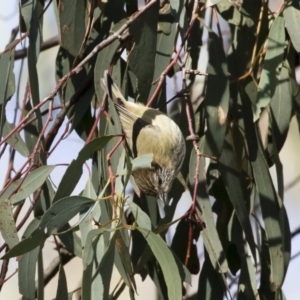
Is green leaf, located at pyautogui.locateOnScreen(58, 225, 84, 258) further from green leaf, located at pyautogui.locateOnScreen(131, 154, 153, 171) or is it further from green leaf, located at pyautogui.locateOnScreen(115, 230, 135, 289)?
green leaf, located at pyautogui.locateOnScreen(131, 154, 153, 171)

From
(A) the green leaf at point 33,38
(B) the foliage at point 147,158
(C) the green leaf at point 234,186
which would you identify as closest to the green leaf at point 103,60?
(B) the foliage at point 147,158

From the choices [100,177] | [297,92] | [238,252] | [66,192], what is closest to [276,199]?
[238,252]

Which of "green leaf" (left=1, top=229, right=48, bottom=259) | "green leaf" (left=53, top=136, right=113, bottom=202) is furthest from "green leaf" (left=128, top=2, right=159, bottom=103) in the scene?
"green leaf" (left=1, top=229, right=48, bottom=259)

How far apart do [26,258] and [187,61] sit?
571 mm

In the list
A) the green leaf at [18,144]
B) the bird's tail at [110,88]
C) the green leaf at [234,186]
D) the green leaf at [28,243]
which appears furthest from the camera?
the green leaf at [18,144]

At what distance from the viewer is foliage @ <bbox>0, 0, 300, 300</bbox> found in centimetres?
151

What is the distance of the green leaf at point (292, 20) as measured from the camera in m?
1.78

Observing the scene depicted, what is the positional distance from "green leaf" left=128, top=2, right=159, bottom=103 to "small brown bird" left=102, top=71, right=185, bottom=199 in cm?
7

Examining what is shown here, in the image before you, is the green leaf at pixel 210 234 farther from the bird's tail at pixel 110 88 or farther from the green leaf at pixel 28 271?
the green leaf at pixel 28 271

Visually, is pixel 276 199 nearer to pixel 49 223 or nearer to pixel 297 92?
pixel 297 92

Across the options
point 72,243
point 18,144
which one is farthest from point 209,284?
point 18,144

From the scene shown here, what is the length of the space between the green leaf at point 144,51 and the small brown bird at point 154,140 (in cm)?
7

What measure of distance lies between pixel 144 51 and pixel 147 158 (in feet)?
1.15

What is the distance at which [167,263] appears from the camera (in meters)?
1.47
